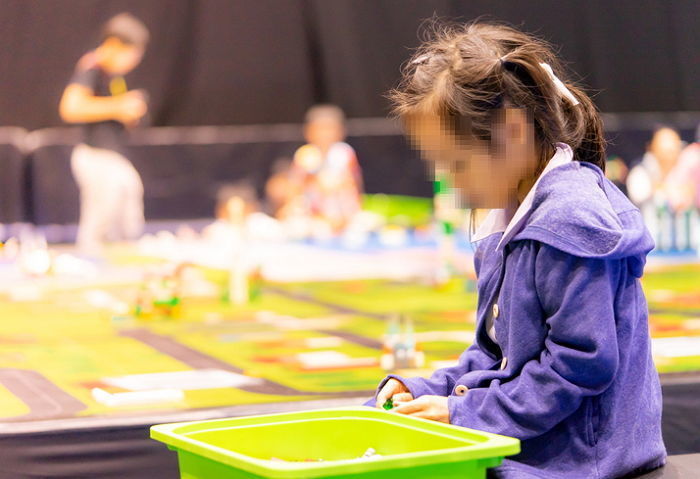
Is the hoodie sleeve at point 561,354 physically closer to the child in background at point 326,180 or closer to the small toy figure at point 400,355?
the small toy figure at point 400,355

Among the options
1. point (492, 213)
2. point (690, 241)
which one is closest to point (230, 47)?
point (690, 241)

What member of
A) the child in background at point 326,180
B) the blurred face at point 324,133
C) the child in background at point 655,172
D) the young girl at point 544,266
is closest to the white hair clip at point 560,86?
the young girl at point 544,266

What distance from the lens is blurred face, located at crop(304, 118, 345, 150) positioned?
20.1 ft

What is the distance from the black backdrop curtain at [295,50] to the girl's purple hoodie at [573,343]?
17.2ft

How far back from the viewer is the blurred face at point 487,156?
1.19 m

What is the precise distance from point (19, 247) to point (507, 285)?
4.23 metres

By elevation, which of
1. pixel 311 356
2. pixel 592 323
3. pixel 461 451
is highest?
pixel 592 323

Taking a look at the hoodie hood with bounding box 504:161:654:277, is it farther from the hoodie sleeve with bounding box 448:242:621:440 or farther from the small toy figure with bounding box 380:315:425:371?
the small toy figure with bounding box 380:315:425:371

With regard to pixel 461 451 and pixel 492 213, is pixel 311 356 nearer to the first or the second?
pixel 492 213

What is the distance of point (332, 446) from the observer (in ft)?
4.03

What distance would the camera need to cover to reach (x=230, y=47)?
Result: 6617 millimetres

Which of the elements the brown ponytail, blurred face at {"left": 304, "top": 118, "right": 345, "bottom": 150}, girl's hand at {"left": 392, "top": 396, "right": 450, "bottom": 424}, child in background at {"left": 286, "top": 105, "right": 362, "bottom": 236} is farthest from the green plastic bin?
blurred face at {"left": 304, "top": 118, "right": 345, "bottom": 150}

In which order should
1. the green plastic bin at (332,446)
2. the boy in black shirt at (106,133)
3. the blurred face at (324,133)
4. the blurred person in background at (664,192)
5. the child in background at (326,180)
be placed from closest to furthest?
the green plastic bin at (332,446)
the blurred person in background at (664,192)
the boy in black shirt at (106,133)
the child in background at (326,180)
the blurred face at (324,133)

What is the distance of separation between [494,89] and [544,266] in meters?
0.20
